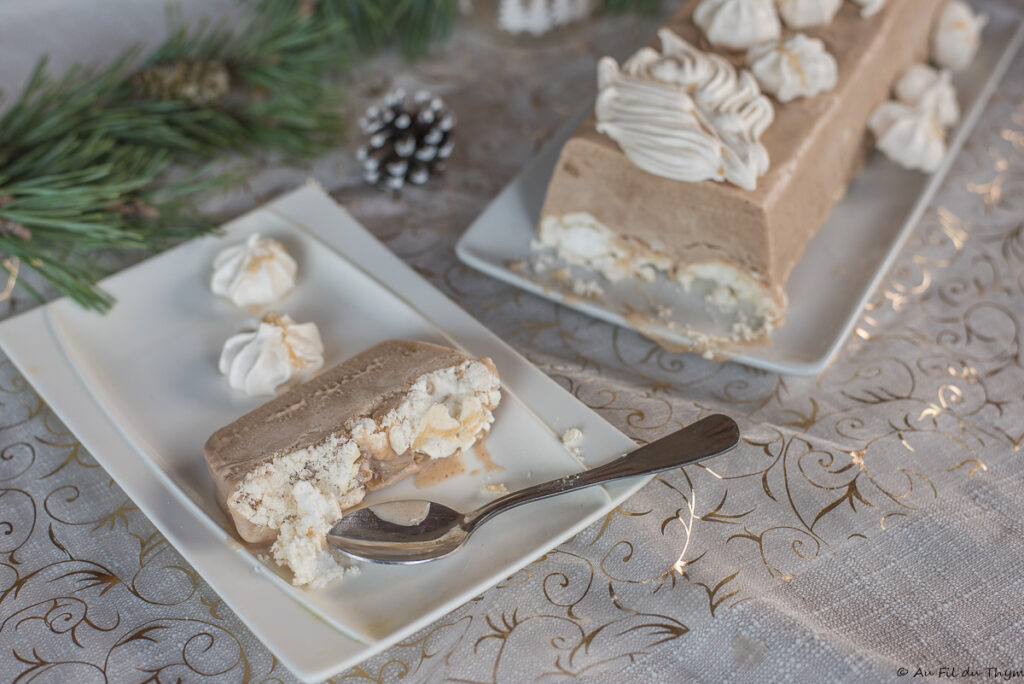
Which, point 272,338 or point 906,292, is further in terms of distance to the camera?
point 906,292

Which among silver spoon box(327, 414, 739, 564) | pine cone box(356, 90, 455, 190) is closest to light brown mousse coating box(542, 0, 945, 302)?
pine cone box(356, 90, 455, 190)

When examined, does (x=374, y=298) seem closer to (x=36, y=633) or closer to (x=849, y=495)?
(x=36, y=633)

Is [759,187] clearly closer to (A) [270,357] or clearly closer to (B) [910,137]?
(B) [910,137]

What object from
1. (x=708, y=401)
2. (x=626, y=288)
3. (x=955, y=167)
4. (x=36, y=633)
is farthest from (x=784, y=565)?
(x=955, y=167)

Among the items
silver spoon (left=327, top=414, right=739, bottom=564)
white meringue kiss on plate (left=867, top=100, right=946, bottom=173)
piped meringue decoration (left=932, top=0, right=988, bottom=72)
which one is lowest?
silver spoon (left=327, top=414, right=739, bottom=564)

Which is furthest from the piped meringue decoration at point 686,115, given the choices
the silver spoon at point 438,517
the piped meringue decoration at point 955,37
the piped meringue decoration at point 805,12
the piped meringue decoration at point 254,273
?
the piped meringue decoration at point 955,37

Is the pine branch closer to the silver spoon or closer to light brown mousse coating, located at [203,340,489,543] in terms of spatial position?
light brown mousse coating, located at [203,340,489,543]
